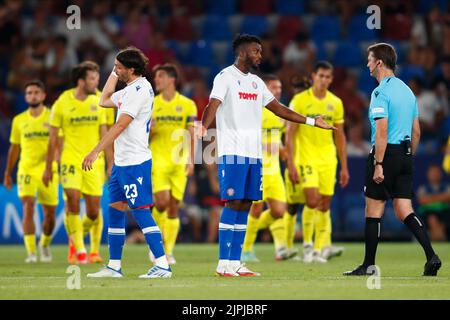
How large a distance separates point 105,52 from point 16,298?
14.0m

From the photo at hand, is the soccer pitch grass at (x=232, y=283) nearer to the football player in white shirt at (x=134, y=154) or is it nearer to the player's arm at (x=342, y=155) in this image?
the football player in white shirt at (x=134, y=154)

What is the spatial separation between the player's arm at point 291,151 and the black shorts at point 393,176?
10.8 ft

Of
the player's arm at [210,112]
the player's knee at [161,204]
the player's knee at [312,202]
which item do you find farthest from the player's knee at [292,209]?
the player's arm at [210,112]

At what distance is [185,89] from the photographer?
21.5m

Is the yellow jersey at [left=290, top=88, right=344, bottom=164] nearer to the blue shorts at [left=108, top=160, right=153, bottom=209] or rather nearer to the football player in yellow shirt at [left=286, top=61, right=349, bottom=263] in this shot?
the football player in yellow shirt at [left=286, top=61, right=349, bottom=263]

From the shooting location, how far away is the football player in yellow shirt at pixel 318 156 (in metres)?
14.5

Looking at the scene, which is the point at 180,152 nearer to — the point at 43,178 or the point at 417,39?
the point at 43,178

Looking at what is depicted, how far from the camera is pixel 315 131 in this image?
14.8 meters

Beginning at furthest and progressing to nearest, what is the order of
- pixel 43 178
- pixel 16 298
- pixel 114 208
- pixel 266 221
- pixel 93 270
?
pixel 266 221 < pixel 43 178 < pixel 93 270 < pixel 114 208 < pixel 16 298

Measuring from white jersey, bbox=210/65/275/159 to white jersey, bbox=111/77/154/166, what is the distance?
0.71m

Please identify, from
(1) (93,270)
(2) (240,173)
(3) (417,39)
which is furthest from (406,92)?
(3) (417,39)

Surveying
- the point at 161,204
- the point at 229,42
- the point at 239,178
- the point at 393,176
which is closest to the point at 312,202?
the point at 161,204

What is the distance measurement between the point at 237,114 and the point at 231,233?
1.23 m

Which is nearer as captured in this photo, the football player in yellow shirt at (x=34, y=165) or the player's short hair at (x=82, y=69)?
the player's short hair at (x=82, y=69)
